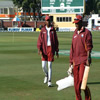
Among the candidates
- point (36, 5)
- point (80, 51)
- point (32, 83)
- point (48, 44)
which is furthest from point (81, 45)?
point (36, 5)

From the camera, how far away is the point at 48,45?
11.8m

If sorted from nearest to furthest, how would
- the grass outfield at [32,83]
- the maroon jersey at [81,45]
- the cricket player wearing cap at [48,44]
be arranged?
the maroon jersey at [81,45]
the grass outfield at [32,83]
the cricket player wearing cap at [48,44]

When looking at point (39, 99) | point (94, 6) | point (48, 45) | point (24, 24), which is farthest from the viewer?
point (94, 6)

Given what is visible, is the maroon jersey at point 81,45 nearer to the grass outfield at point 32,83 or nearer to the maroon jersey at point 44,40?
the grass outfield at point 32,83

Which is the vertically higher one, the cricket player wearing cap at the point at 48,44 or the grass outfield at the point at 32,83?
the cricket player wearing cap at the point at 48,44

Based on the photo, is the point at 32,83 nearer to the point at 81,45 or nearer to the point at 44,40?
the point at 44,40

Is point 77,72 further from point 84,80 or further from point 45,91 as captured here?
point 45,91

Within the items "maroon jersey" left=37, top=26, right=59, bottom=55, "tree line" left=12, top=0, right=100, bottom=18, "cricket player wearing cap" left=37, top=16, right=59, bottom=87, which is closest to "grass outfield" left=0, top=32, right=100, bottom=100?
"cricket player wearing cap" left=37, top=16, right=59, bottom=87

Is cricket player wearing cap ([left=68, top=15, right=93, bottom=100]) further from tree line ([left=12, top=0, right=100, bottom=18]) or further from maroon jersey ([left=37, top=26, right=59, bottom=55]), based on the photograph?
tree line ([left=12, top=0, right=100, bottom=18])

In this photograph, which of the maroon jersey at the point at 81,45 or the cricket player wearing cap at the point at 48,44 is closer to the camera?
the maroon jersey at the point at 81,45

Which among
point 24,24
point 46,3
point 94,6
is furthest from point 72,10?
point 94,6

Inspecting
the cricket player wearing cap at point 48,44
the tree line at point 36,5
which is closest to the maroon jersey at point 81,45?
the cricket player wearing cap at point 48,44

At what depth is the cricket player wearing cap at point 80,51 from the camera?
8.48m

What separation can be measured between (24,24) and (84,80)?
85.7 meters
